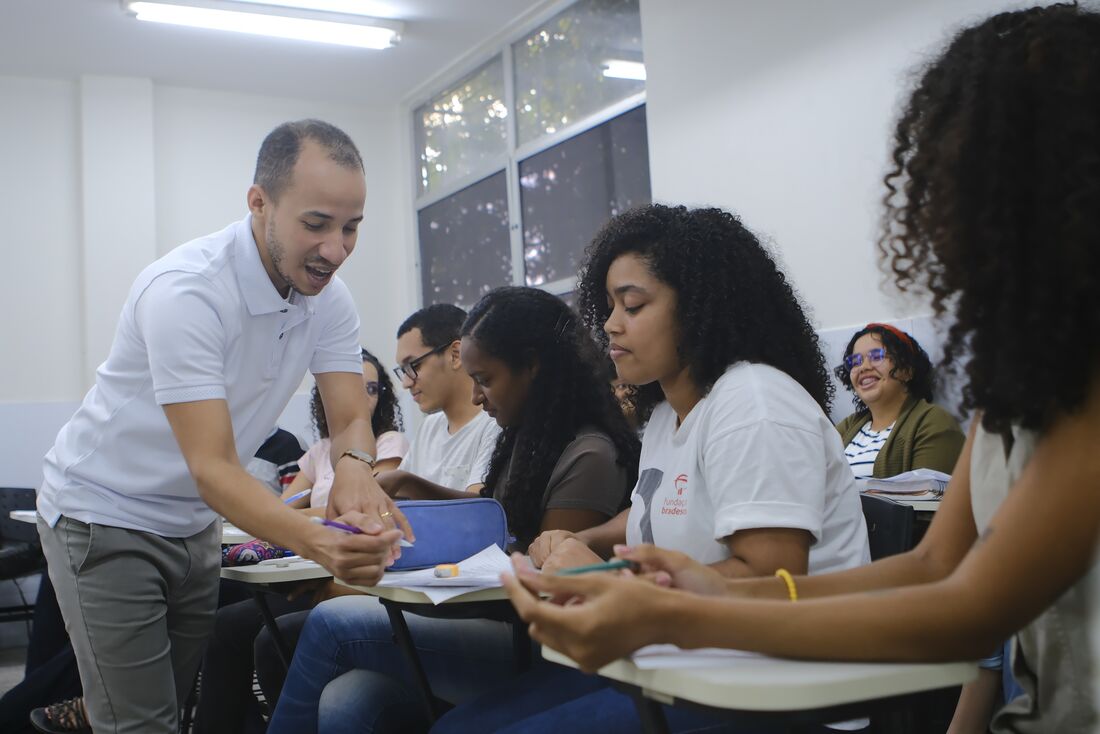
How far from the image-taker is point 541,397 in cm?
218

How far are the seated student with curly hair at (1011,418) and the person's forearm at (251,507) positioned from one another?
681 mm

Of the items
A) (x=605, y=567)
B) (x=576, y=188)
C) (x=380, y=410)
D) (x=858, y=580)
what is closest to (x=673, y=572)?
(x=605, y=567)

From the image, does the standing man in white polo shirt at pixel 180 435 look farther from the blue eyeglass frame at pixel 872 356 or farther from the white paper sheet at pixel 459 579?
the blue eyeglass frame at pixel 872 356

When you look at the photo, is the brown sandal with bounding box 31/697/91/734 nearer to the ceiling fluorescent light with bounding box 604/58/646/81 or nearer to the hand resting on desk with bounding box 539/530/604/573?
the hand resting on desk with bounding box 539/530/604/573

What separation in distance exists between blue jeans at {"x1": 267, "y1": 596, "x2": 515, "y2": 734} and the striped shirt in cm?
211

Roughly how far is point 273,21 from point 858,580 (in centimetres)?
530

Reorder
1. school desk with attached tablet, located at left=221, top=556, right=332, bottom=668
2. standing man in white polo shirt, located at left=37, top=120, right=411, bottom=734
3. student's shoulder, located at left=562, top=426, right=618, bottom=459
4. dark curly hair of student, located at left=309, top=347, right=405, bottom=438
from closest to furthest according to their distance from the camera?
standing man in white polo shirt, located at left=37, top=120, right=411, bottom=734 → school desk with attached tablet, located at left=221, top=556, right=332, bottom=668 → student's shoulder, located at left=562, top=426, right=618, bottom=459 → dark curly hair of student, located at left=309, top=347, right=405, bottom=438

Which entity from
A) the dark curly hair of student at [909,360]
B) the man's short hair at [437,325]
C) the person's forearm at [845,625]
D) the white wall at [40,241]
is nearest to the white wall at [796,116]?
the dark curly hair of student at [909,360]

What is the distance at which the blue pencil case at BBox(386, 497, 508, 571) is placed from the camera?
1.74 metres

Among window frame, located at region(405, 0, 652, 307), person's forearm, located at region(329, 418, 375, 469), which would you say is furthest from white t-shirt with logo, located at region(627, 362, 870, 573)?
window frame, located at region(405, 0, 652, 307)

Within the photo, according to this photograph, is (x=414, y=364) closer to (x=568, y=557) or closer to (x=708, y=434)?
(x=568, y=557)

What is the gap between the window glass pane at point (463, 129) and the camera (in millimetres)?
6172

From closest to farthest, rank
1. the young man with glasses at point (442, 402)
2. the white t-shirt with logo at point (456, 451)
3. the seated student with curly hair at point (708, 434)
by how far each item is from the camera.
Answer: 1. the seated student with curly hair at point (708, 434)
2. the white t-shirt with logo at point (456, 451)
3. the young man with glasses at point (442, 402)

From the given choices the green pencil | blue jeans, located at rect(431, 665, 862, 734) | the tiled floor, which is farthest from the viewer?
the tiled floor
